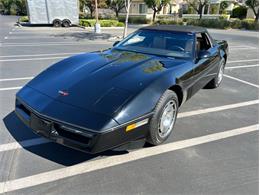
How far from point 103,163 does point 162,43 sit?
2.23 meters

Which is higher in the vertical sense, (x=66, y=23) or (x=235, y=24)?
(x=66, y=23)

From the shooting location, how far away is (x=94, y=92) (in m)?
2.51

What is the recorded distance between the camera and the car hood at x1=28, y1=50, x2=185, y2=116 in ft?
7.89

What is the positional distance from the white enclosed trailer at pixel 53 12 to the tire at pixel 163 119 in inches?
834

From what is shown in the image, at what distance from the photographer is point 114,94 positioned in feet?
8.11

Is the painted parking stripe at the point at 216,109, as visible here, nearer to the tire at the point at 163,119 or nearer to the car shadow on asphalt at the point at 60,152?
the tire at the point at 163,119

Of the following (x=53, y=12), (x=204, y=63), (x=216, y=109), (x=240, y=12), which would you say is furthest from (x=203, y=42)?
(x=240, y=12)

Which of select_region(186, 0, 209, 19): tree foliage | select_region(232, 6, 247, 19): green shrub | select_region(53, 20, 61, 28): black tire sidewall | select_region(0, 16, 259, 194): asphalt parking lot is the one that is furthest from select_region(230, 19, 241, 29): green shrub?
select_region(0, 16, 259, 194): asphalt parking lot

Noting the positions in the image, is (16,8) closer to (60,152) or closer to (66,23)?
(66,23)

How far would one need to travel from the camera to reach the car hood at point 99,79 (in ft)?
7.89

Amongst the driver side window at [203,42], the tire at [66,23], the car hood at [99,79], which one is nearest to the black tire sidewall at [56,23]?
the tire at [66,23]

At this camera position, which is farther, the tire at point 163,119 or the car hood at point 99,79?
the tire at point 163,119

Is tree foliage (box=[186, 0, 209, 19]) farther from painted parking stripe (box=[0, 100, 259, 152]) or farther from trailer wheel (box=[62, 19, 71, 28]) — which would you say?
painted parking stripe (box=[0, 100, 259, 152])

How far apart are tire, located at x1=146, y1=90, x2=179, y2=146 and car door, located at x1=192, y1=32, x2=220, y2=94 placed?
32.0 inches
